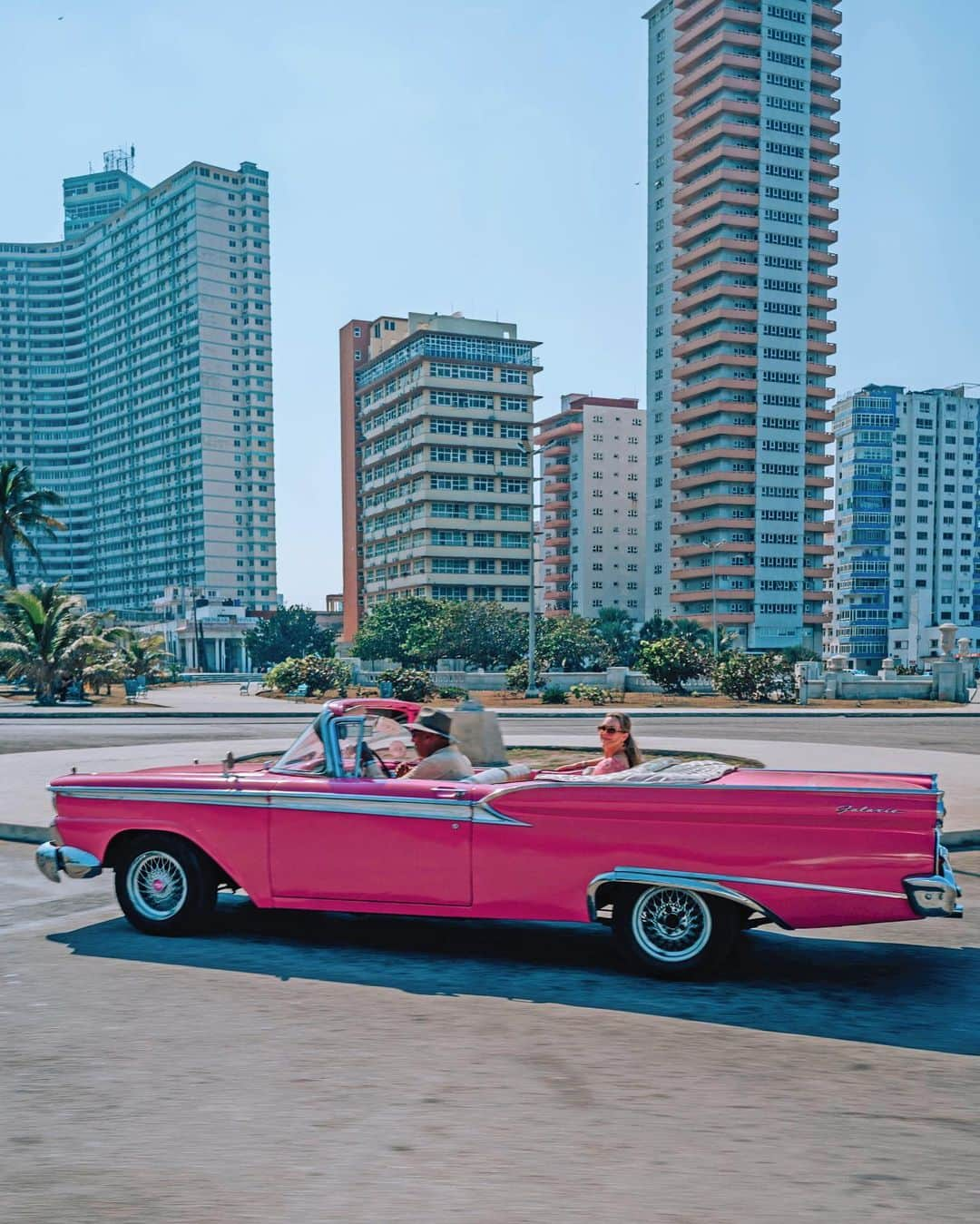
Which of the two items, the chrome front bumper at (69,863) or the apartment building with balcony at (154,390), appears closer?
the chrome front bumper at (69,863)

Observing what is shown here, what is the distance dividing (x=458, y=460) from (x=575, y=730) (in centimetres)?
7829

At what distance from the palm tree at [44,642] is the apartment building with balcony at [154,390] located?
101800 millimetres

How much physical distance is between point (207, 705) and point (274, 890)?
106ft

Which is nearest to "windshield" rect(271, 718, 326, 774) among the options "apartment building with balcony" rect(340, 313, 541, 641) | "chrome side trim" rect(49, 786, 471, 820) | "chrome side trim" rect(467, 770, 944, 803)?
"chrome side trim" rect(49, 786, 471, 820)

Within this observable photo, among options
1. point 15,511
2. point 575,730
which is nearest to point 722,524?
point 15,511

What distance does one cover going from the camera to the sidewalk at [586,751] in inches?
403

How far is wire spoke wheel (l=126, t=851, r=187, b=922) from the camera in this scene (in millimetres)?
6301

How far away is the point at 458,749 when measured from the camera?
628 cm

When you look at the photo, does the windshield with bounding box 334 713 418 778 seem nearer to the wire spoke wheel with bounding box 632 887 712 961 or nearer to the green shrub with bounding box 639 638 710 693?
the wire spoke wheel with bounding box 632 887 712 961

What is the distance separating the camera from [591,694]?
39500mm

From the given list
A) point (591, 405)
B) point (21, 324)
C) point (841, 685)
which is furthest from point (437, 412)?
point (21, 324)

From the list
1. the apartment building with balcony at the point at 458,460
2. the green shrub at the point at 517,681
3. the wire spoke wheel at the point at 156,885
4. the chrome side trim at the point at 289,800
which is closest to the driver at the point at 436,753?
the chrome side trim at the point at 289,800

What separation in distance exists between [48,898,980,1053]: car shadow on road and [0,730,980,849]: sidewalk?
4109mm

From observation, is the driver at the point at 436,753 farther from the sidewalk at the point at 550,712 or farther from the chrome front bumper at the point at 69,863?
the sidewalk at the point at 550,712
